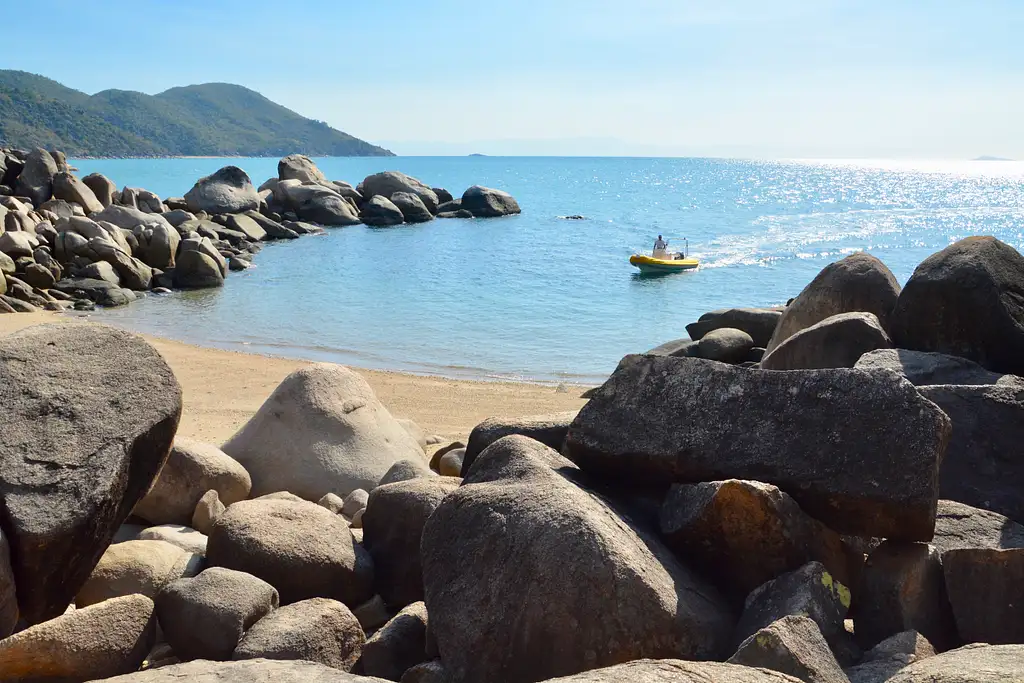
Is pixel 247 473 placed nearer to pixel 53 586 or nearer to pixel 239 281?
pixel 53 586

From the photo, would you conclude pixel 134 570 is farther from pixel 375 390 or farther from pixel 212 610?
pixel 375 390

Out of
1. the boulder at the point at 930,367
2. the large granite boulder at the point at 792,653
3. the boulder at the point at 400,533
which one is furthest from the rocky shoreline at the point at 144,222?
the large granite boulder at the point at 792,653

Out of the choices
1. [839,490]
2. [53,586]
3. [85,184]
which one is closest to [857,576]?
[839,490]

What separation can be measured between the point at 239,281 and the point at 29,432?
2712 cm

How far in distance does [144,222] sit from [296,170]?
2275 centimetres

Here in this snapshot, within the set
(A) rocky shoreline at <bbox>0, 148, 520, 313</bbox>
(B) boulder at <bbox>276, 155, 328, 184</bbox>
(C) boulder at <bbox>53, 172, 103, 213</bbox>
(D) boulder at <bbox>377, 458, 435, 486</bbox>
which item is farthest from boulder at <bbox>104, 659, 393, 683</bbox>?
(B) boulder at <bbox>276, 155, 328, 184</bbox>

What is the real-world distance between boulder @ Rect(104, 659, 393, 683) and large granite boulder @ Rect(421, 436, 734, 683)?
863 millimetres

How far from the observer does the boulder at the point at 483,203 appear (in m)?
62.0

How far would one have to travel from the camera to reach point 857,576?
4.05m

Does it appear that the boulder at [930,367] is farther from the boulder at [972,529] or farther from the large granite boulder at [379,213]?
the large granite boulder at [379,213]

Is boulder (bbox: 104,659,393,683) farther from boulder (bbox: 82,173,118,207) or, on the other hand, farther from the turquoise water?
boulder (bbox: 82,173,118,207)

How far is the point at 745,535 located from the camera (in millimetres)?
3883

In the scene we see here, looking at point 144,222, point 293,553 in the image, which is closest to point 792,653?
point 293,553

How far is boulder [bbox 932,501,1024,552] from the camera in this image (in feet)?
13.4
